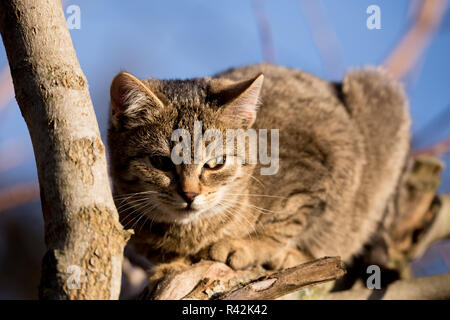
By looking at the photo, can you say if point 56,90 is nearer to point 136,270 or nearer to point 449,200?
point 136,270

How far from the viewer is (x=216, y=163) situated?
283cm

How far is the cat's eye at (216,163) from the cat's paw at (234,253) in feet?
1.84

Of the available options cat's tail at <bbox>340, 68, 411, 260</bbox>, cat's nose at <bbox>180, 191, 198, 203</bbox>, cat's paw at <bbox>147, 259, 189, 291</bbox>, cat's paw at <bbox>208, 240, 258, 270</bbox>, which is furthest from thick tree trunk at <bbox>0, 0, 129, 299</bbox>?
cat's tail at <bbox>340, 68, 411, 260</bbox>

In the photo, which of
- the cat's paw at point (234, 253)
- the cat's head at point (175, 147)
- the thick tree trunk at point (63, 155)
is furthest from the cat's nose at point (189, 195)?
the thick tree trunk at point (63, 155)

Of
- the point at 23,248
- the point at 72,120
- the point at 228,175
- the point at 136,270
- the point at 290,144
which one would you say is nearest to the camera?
the point at 72,120

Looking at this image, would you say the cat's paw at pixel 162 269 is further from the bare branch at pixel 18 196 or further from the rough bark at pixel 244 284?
the bare branch at pixel 18 196

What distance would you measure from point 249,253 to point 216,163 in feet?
2.15

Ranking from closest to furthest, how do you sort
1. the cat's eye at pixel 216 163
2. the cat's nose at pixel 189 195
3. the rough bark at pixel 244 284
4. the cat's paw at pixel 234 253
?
the rough bark at pixel 244 284
the cat's nose at pixel 189 195
the cat's eye at pixel 216 163
the cat's paw at pixel 234 253

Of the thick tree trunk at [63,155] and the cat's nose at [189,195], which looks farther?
the cat's nose at [189,195]

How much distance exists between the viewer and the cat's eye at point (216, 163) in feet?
9.14

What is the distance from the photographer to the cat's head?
2701mm
